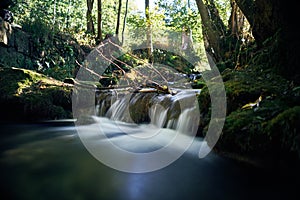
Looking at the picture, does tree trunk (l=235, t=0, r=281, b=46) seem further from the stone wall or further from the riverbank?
the stone wall

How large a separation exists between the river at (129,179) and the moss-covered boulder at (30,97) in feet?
10.7

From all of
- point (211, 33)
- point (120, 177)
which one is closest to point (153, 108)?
point (120, 177)

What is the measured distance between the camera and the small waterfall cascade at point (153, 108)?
4.79 meters

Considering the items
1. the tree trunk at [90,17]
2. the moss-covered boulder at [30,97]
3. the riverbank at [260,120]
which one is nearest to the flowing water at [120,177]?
the riverbank at [260,120]

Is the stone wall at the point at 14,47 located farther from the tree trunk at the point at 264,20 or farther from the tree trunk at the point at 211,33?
the tree trunk at the point at 264,20

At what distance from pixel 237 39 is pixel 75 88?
6.02 metres

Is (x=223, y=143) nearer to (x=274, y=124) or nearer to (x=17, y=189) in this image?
(x=274, y=124)

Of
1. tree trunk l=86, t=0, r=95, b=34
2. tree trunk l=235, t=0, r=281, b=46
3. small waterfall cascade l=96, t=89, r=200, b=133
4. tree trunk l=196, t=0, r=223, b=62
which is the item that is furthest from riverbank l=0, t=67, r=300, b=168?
tree trunk l=86, t=0, r=95, b=34

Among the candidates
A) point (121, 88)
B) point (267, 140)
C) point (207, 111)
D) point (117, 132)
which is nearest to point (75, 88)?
point (121, 88)

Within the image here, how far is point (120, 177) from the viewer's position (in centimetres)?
279

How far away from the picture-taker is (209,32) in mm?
9547

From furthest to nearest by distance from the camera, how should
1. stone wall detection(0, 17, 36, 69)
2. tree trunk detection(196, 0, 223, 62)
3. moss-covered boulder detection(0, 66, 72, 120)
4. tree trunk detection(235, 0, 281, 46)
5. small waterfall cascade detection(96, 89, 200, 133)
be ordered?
stone wall detection(0, 17, 36, 69) → tree trunk detection(196, 0, 223, 62) → moss-covered boulder detection(0, 66, 72, 120) → tree trunk detection(235, 0, 281, 46) → small waterfall cascade detection(96, 89, 200, 133)

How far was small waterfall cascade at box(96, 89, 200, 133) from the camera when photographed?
4789 mm

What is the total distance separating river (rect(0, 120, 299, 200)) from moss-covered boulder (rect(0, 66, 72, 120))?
325 centimetres
